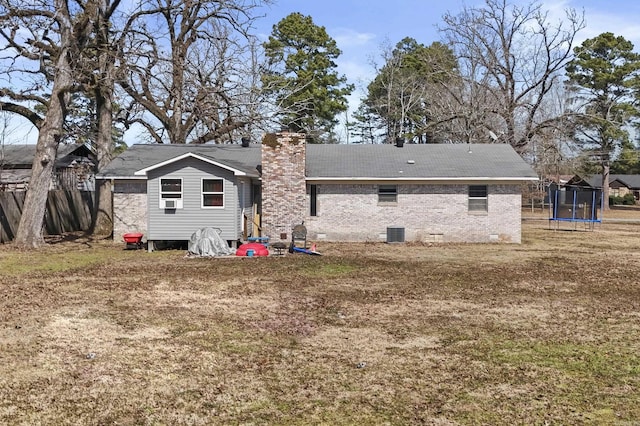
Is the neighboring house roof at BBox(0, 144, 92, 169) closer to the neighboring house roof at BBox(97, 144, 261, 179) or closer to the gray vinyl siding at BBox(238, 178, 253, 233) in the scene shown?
the neighboring house roof at BBox(97, 144, 261, 179)

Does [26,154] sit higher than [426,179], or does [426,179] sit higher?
[26,154]

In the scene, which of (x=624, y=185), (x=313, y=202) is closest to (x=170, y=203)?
(x=313, y=202)

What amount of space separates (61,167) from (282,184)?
20678 mm

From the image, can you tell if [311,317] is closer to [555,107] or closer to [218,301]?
[218,301]

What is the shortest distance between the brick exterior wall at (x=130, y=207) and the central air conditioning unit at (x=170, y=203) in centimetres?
310

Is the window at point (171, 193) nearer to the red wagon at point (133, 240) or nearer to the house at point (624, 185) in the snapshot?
the red wagon at point (133, 240)

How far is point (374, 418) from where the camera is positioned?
16.3 ft

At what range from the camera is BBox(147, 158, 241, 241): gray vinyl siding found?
18.3m

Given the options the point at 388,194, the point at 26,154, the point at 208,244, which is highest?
the point at 26,154

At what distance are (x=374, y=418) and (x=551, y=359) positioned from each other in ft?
9.62

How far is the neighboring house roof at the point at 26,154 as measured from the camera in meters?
35.7

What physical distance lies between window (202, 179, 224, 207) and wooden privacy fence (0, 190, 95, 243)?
25.1 feet

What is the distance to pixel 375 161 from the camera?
2314cm

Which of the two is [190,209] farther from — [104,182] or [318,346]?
[318,346]
